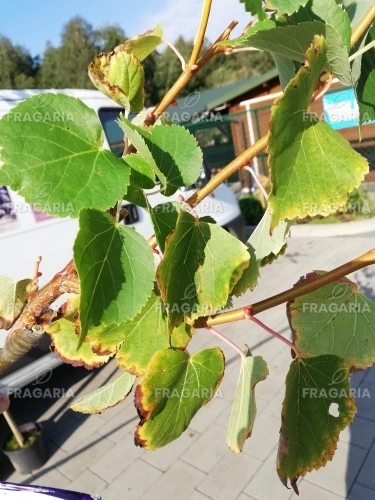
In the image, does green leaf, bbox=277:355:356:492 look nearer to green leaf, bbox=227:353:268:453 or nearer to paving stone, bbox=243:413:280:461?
green leaf, bbox=227:353:268:453

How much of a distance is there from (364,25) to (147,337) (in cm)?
37

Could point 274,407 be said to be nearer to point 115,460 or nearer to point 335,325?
point 115,460

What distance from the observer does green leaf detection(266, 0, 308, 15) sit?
394 mm

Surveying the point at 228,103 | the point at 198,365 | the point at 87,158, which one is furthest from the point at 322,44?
the point at 228,103

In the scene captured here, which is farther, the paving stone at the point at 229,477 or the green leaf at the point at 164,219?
the paving stone at the point at 229,477

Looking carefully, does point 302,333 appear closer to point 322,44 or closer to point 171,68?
point 322,44

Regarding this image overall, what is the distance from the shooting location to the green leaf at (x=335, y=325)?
537mm

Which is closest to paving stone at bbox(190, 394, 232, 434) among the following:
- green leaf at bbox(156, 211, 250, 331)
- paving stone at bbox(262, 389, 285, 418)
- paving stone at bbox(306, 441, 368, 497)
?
paving stone at bbox(262, 389, 285, 418)

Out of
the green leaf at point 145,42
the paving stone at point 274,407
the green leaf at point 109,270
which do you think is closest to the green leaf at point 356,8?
the green leaf at point 145,42

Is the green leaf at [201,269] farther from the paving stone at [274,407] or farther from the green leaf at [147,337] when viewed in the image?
the paving stone at [274,407]

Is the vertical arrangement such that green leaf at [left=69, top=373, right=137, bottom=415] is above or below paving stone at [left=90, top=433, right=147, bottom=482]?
above

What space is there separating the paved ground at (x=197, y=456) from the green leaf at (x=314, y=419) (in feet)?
7.52

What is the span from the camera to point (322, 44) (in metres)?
0.33

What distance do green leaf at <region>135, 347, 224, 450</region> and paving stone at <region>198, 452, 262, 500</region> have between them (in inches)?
96.1
